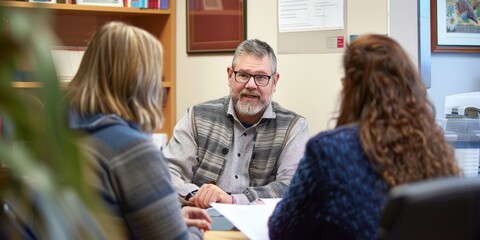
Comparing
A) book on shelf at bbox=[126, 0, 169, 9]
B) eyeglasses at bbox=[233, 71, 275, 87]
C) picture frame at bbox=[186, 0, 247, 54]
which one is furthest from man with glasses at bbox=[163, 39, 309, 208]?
book on shelf at bbox=[126, 0, 169, 9]

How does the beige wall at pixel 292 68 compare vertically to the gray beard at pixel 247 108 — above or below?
above

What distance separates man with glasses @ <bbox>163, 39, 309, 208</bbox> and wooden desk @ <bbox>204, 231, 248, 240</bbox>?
0.76 metres

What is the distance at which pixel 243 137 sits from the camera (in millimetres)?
2826

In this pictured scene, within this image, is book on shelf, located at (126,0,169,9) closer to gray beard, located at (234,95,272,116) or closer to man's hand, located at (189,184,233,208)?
gray beard, located at (234,95,272,116)

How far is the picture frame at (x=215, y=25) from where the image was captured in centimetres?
347

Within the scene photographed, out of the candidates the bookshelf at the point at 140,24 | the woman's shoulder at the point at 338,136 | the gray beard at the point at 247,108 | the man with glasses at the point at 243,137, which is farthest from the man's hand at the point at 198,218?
the bookshelf at the point at 140,24

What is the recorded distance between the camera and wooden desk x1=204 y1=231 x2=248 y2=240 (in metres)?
1.83

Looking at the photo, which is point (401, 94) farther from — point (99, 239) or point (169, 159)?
point (169, 159)

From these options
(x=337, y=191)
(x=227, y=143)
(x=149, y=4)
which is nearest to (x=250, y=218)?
(x=337, y=191)

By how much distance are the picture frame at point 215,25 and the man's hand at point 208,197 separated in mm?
1217

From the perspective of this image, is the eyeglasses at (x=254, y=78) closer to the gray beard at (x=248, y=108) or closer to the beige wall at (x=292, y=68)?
the gray beard at (x=248, y=108)

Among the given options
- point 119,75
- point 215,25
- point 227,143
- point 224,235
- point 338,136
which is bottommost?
point 224,235

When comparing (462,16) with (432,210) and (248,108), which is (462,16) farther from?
(432,210)

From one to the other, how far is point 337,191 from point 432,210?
30 centimetres
